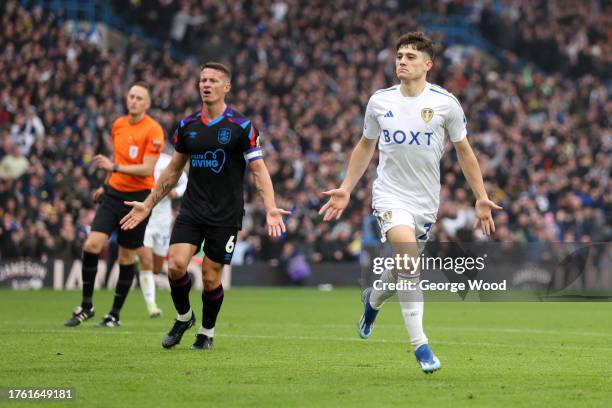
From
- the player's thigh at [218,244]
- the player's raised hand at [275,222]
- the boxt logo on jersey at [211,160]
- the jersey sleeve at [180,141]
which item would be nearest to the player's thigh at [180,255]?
the player's thigh at [218,244]

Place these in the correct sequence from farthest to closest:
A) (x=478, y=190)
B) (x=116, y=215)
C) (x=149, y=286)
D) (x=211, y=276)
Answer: (x=149, y=286) → (x=116, y=215) → (x=211, y=276) → (x=478, y=190)

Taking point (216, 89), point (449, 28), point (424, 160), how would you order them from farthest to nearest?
point (449, 28) < point (216, 89) < point (424, 160)

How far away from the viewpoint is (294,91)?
32031mm

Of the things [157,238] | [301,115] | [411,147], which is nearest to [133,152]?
[157,238]

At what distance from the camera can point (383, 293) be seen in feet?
33.9

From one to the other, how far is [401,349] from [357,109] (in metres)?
21.3

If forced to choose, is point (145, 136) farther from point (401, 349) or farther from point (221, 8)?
point (221, 8)

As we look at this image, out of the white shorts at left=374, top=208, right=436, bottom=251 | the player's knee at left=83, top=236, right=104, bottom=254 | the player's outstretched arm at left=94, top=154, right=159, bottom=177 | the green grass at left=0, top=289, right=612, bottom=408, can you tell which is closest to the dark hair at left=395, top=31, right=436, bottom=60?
the white shorts at left=374, top=208, right=436, bottom=251

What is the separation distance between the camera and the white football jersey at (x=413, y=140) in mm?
9594

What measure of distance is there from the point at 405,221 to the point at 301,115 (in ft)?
72.2

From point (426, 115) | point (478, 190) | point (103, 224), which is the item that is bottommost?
point (103, 224)

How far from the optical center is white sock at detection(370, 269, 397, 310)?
9.93 meters

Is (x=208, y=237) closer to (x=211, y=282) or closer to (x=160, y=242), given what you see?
(x=211, y=282)

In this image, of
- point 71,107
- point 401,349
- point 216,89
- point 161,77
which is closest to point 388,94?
point 216,89
